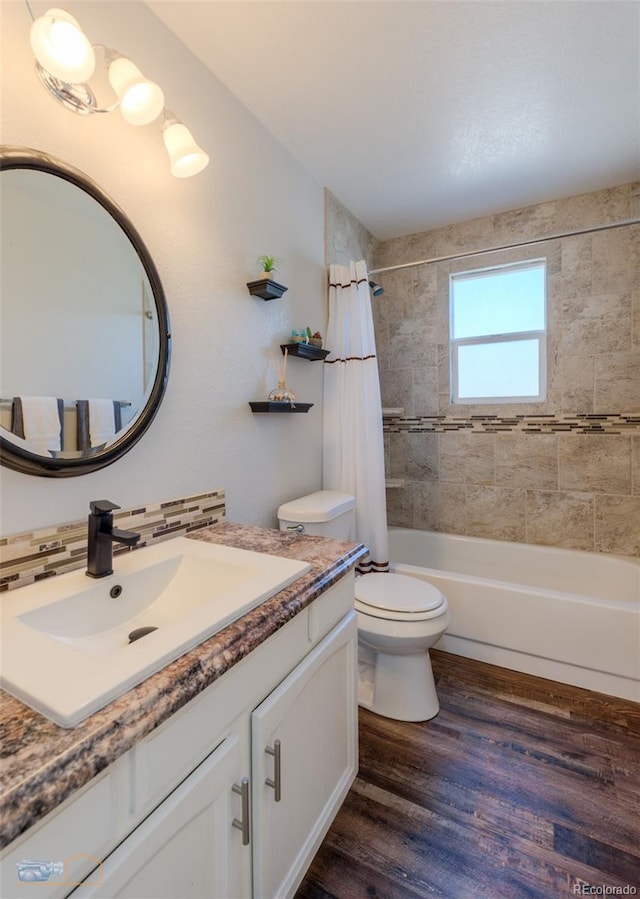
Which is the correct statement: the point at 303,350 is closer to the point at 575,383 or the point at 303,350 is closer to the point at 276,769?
the point at 276,769

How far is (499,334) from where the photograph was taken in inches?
104

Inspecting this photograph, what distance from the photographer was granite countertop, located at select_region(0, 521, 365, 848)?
1.44 feet

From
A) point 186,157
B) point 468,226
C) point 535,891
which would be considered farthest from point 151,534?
point 468,226

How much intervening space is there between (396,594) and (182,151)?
5.75 ft

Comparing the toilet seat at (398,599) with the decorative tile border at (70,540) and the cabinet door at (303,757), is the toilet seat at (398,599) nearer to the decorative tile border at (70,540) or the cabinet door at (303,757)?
the cabinet door at (303,757)

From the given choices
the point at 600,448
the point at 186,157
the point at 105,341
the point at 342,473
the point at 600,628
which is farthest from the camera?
the point at 600,448

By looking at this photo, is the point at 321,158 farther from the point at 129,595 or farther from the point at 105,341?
the point at 129,595

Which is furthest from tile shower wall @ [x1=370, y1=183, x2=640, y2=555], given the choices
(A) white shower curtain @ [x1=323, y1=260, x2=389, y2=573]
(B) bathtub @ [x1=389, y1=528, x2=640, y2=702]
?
(A) white shower curtain @ [x1=323, y1=260, x2=389, y2=573]

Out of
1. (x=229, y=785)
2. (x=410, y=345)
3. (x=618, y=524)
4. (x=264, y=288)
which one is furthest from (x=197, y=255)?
(x=618, y=524)

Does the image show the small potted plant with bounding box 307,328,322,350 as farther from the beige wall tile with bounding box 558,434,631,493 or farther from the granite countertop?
the beige wall tile with bounding box 558,434,631,493

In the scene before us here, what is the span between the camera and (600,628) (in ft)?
5.92

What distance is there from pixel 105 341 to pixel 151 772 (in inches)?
38.8

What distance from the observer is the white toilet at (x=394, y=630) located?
1640 millimetres

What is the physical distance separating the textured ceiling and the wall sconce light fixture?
0.42 metres
